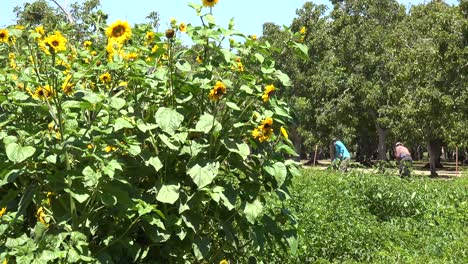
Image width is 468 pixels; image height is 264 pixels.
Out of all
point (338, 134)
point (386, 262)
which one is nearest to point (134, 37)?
point (386, 262)

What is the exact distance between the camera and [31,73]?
114 inches

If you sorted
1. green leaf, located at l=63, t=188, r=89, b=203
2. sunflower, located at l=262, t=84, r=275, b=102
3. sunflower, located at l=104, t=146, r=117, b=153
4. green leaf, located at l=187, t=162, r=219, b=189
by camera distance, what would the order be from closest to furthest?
green leaf, located at l=63, t=188, r=89, b=203 < green leaf, located at l=187, t=162, r=219, b=189 < sunflower, located at l=104, t=146, r=117, b=153 < sunflower, located at l=262, t=84, r=275, b=102

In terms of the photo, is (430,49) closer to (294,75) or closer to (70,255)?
(294,75)

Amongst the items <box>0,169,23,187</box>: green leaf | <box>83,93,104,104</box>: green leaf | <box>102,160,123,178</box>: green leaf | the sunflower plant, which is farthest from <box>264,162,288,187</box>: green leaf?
<box>0,169,23,187</box>: green leaf

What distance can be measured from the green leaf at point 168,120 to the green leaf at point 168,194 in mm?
243

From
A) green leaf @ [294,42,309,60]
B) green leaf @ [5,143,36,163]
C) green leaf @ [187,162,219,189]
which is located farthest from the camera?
green leaf @ [294,42,309,60]

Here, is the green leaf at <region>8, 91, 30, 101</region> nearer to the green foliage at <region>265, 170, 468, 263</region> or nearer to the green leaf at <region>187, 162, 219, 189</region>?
the green leaf at <region>187, 162, 219, 189</region>

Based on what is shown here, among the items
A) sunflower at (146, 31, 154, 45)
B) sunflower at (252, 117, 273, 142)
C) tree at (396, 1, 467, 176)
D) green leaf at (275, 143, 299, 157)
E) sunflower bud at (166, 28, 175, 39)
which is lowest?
green leaf at (275, 143, 299, 157)

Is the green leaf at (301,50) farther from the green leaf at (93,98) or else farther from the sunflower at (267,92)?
the green leaf at (93,98)

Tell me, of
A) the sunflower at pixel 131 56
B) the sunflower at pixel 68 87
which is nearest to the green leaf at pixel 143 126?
the sunflower at pixel 68 87

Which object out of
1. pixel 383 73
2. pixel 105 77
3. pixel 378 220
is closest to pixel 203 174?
pixel 105 77

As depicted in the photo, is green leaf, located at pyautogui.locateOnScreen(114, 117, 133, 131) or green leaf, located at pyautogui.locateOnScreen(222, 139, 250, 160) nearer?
green leaf, located at pyautogui.locateOnScreen(114, 117, 133, 131)

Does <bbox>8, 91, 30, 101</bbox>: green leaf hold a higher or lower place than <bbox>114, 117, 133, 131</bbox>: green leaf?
higher

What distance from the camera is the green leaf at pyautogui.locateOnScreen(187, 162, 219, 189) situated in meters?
2.72
